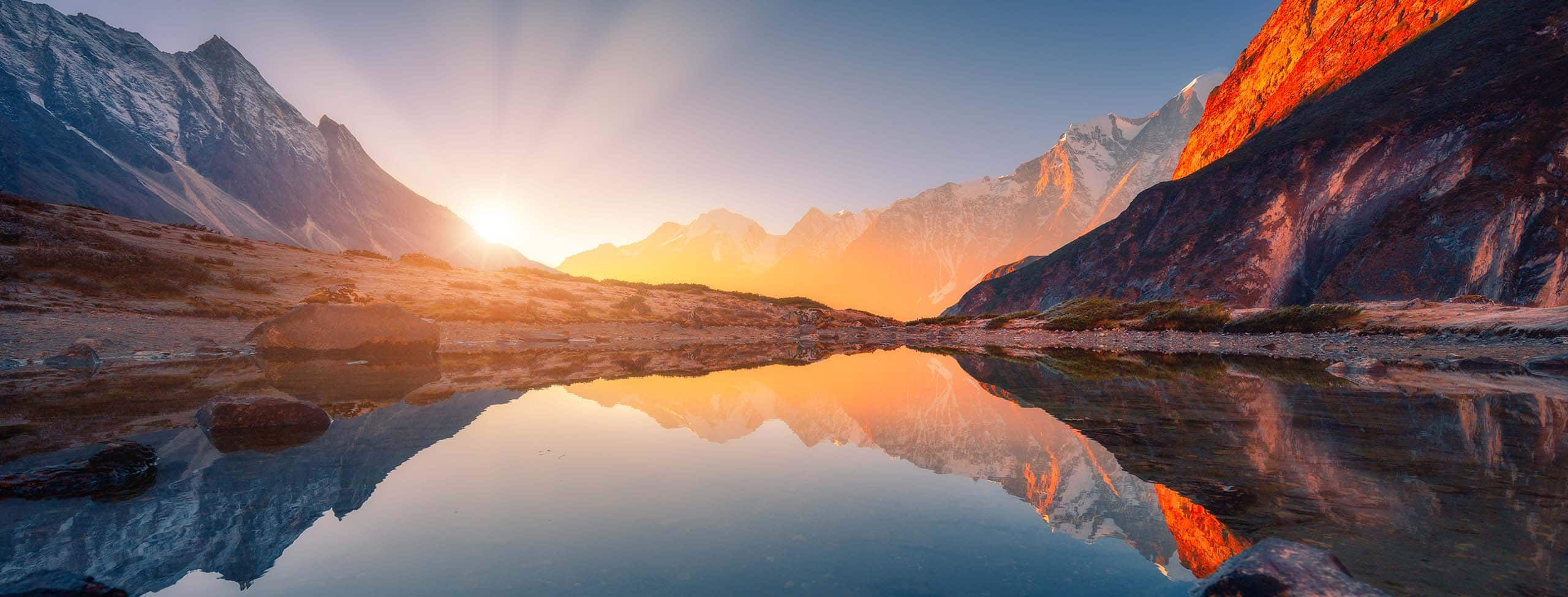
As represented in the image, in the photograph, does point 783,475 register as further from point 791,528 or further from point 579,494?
point 579,494

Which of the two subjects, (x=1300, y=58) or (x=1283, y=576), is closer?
(x=1283, y=576)

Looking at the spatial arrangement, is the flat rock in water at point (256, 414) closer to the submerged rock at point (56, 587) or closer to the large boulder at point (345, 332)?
the submerged rock at point (56, 587)

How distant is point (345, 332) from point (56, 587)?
68.0ft

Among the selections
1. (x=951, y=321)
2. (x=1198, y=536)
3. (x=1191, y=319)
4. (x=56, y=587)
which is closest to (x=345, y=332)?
(x=56, y=587)

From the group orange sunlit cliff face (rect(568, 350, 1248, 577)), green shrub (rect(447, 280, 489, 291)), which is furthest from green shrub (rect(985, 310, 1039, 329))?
green shrub (rect(447, 280, 489, 291))

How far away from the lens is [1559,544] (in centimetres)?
434

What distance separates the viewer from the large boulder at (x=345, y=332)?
2005cm

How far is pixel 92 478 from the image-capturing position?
6.05 metres

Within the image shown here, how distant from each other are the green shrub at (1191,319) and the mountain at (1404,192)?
15858 mm

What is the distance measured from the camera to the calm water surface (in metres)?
4.32

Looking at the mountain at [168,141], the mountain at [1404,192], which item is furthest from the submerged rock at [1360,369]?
the mountain at [168,141]

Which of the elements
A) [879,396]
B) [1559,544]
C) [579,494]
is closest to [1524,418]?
[1559,544]

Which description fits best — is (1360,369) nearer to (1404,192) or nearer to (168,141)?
(1404,192)

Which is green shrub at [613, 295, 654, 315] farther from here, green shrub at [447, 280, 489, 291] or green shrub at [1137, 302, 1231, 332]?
green shrub at [1137, 302, 1231, 332]
